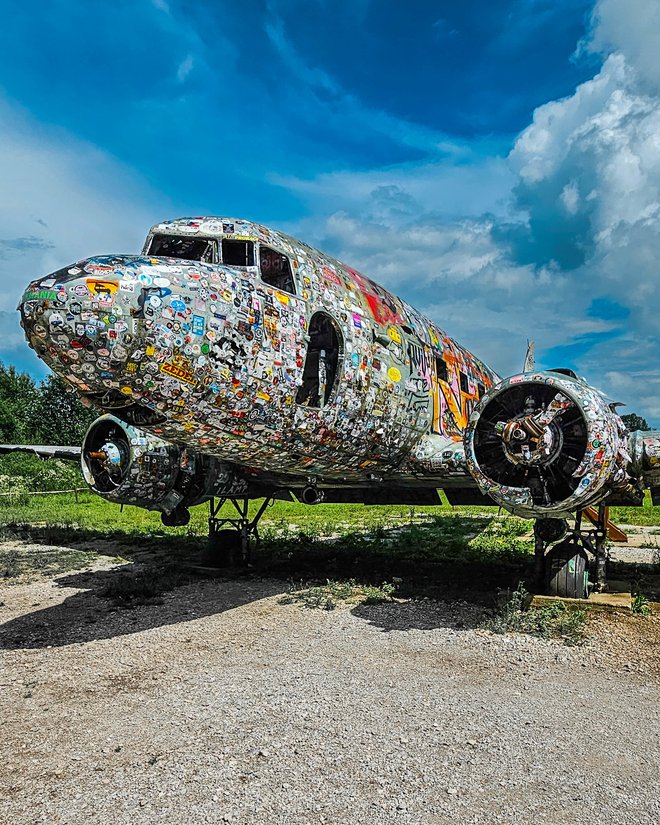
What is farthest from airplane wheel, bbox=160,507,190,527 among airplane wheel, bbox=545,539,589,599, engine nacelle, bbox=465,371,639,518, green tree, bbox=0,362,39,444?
green tree, bbox=0,362,39,444

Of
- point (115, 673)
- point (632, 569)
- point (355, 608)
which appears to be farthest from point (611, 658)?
point (632, 569)

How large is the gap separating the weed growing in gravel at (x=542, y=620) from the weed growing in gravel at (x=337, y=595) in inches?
76.1

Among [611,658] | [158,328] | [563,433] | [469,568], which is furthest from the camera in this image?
[469,568]

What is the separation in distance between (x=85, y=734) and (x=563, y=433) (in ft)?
19.8

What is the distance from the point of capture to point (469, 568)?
1312 centimetres

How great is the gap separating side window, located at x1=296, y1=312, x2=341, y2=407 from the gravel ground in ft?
9.92

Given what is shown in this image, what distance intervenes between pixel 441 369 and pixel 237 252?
4.90m

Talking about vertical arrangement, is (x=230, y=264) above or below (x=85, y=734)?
above

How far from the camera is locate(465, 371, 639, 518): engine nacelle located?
752 cm

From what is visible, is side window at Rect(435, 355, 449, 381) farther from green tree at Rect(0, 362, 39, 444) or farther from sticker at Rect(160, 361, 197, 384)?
green tree at Rect(0, 362, 39, 444)

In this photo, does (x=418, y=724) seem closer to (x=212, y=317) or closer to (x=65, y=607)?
(x=212, y=317)

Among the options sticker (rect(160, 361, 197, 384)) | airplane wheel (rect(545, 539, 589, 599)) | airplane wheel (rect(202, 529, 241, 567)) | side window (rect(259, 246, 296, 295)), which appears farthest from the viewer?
airplane wheel (rect(202, 529, 241, 567))

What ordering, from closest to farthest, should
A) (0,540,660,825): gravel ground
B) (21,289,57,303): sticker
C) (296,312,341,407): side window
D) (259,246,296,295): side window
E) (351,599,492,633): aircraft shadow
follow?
(0,540,660,825): gravel ground < (21,289,57,303): sticker < (259,246,296,295): side window < (296,312,341,407): side window < (351,599,492,633): aircraft shadow

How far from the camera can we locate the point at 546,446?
7633mm
